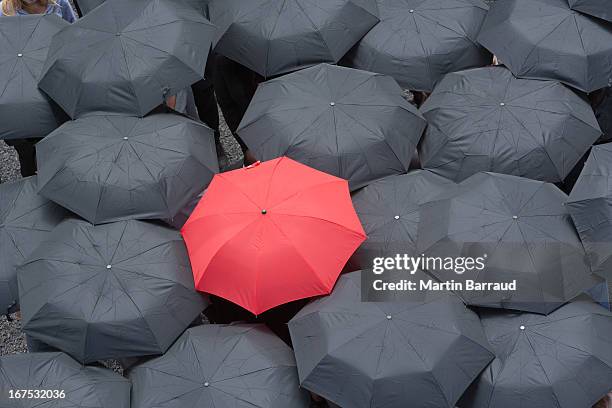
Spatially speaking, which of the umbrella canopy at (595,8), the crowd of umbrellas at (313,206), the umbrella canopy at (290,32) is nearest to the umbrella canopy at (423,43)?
the crowd of umbrellas at (313,206)

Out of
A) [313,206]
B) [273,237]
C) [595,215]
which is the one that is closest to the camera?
[595,215]

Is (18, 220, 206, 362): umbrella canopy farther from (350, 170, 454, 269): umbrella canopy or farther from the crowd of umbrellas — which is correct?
(350, 170, 454, 269): umbrella canopy

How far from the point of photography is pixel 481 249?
4758mm

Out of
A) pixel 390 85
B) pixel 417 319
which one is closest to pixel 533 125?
pixel 390 85

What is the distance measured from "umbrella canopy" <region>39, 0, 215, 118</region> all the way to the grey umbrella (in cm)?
59

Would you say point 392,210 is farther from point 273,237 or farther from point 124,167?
point 124,167

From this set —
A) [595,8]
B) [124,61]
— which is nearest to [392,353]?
[124,61]

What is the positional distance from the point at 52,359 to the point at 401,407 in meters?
2.01

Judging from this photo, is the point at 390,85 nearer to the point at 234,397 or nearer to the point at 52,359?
the point at 234,397

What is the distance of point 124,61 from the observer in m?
5.60

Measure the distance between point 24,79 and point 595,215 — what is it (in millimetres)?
3929

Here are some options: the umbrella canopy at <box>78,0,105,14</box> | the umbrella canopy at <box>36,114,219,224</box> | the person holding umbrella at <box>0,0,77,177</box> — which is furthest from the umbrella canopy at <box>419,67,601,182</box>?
the person holding umbrella at <box>0,0,77,177</box>

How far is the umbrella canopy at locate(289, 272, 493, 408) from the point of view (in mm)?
4371

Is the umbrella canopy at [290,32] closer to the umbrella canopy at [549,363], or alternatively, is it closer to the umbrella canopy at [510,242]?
the umbrella canopy at [510,242]
